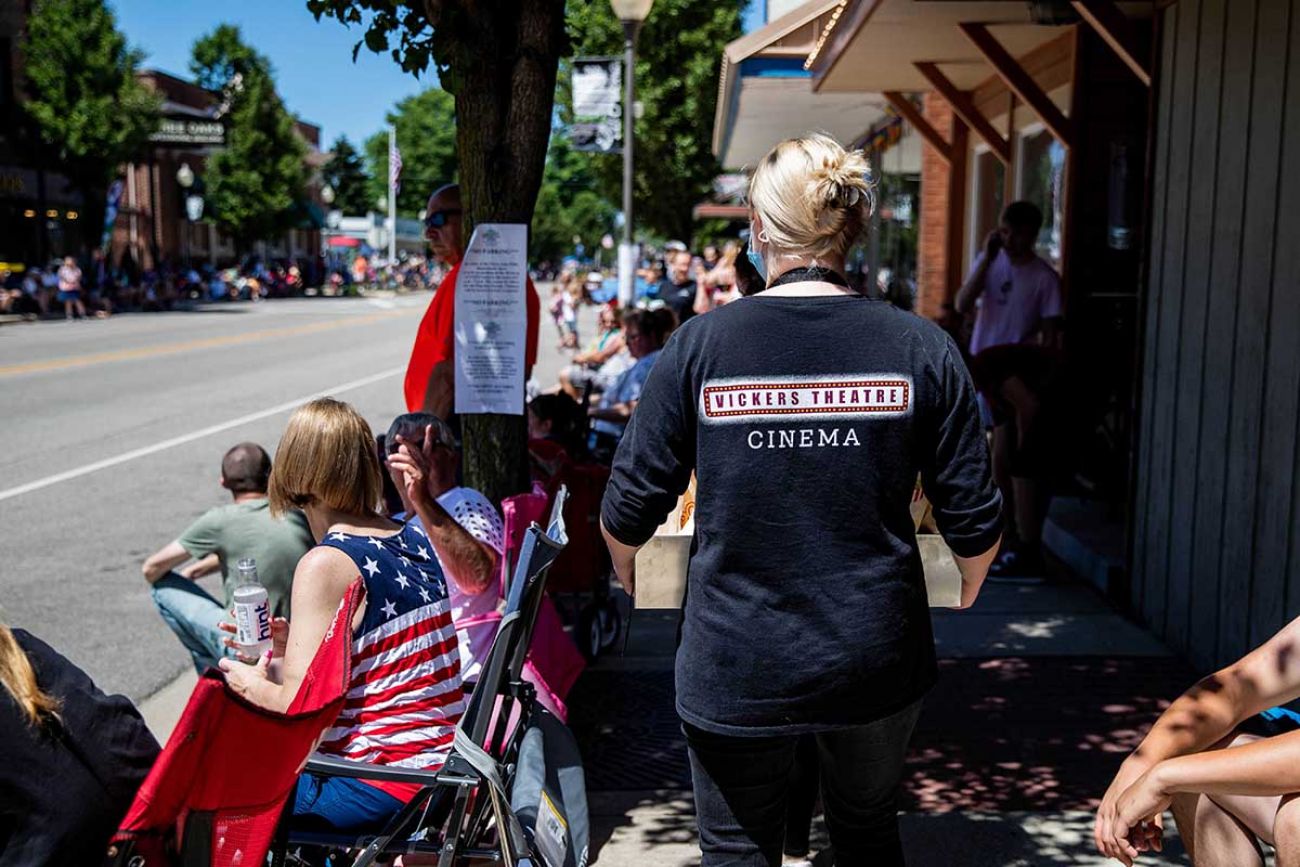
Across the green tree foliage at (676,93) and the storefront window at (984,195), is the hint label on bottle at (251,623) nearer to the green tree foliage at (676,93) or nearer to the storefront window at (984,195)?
the storefront window at (984,195)

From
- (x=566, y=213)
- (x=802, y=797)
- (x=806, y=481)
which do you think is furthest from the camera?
(x=566, y=213)

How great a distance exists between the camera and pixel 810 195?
2406 mm

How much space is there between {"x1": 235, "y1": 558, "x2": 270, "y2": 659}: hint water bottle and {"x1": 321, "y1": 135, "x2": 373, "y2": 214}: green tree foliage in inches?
3597

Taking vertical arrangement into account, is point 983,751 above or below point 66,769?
below

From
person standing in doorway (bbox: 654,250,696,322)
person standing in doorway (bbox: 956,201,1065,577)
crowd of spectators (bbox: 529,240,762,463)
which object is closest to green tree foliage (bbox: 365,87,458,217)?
person standing in doorway (bbox: 654,250,696,322)

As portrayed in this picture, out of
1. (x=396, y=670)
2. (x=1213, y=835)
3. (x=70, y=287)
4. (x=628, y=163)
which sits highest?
(x=628, y=163)

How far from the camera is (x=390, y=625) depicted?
3043 mm

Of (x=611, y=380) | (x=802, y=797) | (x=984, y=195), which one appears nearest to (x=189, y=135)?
(x=984, y=195)

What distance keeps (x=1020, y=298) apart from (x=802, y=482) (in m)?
6.28

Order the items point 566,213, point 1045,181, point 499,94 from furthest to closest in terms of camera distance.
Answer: point 566,213 → point 1045,181 → point 499,94

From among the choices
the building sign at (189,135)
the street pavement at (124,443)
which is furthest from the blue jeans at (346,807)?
the building sign at (189,135)

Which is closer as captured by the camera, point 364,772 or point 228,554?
point 364,772

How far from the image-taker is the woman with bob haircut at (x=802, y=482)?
7.72 feet

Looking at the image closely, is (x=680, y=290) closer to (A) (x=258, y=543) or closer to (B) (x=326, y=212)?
(A) (x=258, y=543)
